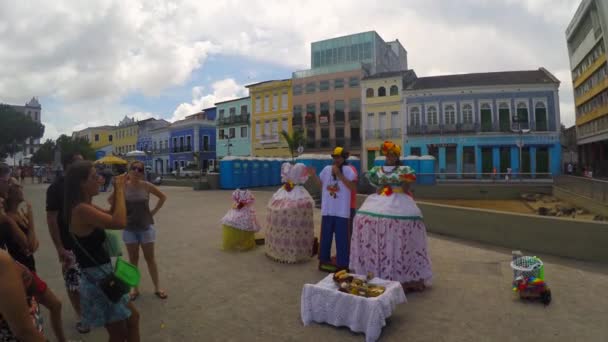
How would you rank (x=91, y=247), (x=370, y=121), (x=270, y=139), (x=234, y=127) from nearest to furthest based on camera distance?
(x=91, y=247)
(x=370, y=121)
(x=270, y=139)
(x=234, y=127)

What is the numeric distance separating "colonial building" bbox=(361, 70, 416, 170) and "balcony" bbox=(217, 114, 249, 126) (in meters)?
14.2

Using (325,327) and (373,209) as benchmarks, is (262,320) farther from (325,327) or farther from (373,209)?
(373,209)

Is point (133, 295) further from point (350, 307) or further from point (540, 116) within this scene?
point (540, 116)

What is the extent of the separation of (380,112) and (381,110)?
8.0 inches

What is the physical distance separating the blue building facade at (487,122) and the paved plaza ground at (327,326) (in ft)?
79.2

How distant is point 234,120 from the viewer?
41938 millimetres

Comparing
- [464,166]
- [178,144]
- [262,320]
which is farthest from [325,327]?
[178,144]

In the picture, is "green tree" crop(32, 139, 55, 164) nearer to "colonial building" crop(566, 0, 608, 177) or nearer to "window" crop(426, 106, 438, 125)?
"window" crop(426, 106, 438, 125)

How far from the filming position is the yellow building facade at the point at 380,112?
32.4m

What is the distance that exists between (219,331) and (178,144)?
47191 millimetres

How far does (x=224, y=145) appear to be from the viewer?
4291 centimetres

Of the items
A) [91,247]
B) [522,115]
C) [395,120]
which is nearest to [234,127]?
[395,120]

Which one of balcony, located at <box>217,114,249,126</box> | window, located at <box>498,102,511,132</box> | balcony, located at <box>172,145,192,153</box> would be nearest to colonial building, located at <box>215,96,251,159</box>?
balcony, located at <box>217,114,249,126</box>

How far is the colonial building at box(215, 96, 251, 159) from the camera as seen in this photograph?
4106cm
